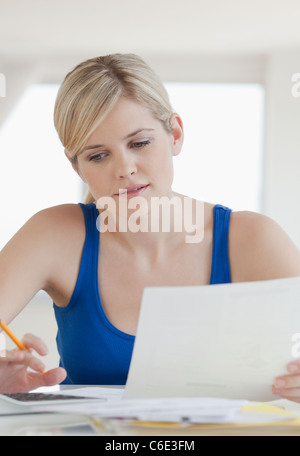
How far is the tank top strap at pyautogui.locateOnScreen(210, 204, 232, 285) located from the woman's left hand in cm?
50

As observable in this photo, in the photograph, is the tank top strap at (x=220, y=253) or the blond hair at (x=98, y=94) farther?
the tank top strap at (x=220, y=253)

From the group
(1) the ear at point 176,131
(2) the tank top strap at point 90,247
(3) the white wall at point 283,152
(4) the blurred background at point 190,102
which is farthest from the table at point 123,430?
(3) the white wall at point 283,152

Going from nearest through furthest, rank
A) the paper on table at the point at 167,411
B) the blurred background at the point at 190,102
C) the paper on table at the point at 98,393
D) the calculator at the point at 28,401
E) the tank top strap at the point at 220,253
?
the paper on table at the point at 167,411 < the calculator at the point at 28,401 < the paper on table at the point at 98,393 < the tank top strap at the point at 220,253 < the blurred background at the point at 190,102

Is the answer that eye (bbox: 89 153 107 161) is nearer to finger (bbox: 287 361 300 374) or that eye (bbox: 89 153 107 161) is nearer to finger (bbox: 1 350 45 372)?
finger (bbox: 1 350 45 372)

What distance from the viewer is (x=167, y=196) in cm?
143

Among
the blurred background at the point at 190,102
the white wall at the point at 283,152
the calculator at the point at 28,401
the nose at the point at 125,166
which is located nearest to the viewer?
the calculator at the point at 28,401

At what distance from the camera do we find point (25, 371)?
3.49 feet

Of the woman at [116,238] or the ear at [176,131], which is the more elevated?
the ear at [176,131]

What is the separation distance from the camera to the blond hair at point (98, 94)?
50.8 inches

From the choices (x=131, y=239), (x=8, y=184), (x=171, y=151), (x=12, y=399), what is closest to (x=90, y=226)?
(x=131, y=239)

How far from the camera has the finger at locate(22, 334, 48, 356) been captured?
99 cm

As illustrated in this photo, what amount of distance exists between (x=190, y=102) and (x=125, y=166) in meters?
4.07

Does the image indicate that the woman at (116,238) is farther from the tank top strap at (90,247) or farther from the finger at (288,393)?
the finger at (288,393)

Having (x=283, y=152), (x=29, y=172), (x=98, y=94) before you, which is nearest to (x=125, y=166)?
(x=98, y=94)
